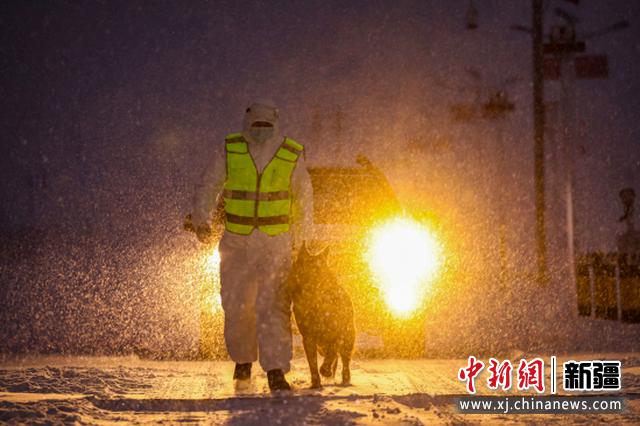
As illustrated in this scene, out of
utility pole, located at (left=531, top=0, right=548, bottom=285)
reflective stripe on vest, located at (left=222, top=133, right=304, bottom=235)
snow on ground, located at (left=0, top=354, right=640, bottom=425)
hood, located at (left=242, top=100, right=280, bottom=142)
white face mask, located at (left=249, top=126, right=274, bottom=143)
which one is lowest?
snow on ground, located at (left=0, top=354, right=640, bottom=425)

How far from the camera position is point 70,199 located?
7312cm

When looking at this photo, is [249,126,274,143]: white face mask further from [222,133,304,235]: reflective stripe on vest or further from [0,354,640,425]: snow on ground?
[0,354,640,425]: snow on ground

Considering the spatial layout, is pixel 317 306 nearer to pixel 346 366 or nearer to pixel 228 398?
pixel 346 366

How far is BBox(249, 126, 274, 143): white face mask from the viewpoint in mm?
6172

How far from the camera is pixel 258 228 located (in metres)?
6.13

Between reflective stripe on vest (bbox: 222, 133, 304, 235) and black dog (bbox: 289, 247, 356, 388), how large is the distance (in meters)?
0.41

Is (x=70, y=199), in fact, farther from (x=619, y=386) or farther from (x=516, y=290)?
(x=619, y=386)

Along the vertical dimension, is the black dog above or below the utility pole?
below

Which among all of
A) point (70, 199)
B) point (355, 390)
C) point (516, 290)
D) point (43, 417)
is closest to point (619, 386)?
point (355, 390)

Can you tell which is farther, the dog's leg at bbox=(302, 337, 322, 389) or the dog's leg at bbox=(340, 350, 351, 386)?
the dog's leg at bbox=(340, 350, 351, 386)

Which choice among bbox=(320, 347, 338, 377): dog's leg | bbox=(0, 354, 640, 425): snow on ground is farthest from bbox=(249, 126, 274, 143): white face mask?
bbox=(0, 354, 640, 425): snow on ground

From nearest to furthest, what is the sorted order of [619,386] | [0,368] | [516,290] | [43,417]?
[43,417]
[619,386]
[0,368]
[516,290]

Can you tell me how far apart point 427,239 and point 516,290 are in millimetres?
12706

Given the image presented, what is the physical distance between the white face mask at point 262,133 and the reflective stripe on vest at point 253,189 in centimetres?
10
